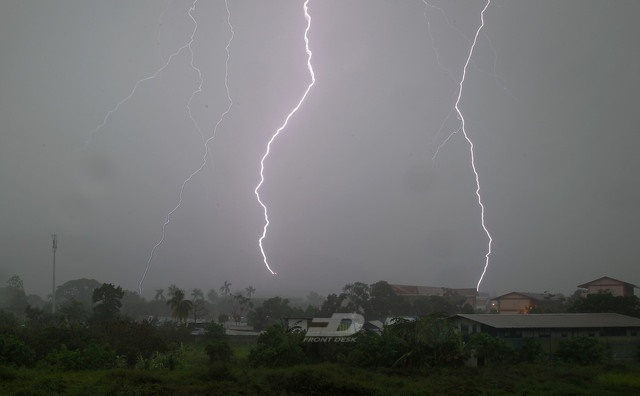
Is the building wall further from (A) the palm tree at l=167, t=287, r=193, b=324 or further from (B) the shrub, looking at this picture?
(A) the palm tree at l=167, t=287, r=193, b=324

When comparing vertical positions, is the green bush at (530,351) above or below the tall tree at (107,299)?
below

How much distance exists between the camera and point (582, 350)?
18.1 meters

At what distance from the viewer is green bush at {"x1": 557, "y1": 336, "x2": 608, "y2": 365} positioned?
18047mm

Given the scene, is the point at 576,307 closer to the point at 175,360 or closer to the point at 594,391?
the point at 594,391

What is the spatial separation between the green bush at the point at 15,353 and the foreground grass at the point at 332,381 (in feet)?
3.91

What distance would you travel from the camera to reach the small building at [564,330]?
19.3 meters

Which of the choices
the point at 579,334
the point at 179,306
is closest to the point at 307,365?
the point at 579,334

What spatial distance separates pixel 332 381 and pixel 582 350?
9188mm

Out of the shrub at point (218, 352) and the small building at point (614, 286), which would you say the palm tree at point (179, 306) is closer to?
the shrub at point (218, 352)

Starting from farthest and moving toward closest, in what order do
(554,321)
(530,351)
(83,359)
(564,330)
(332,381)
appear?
1. (554,321)
2. (564,330)
3. (530,351)
4. (83,359)
5. (332,381)

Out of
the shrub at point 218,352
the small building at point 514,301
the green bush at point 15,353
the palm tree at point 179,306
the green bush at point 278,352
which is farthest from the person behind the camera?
the small building at point 514,301

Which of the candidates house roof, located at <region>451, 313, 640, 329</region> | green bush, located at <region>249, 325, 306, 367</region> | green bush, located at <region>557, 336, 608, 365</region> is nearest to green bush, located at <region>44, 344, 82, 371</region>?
green bush, located at <region>249, 325, 306, 367</region>

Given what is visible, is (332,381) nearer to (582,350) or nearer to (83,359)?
(83,359)

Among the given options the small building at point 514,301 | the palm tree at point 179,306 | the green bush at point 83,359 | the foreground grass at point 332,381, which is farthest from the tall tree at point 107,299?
the small building at point 514,301
